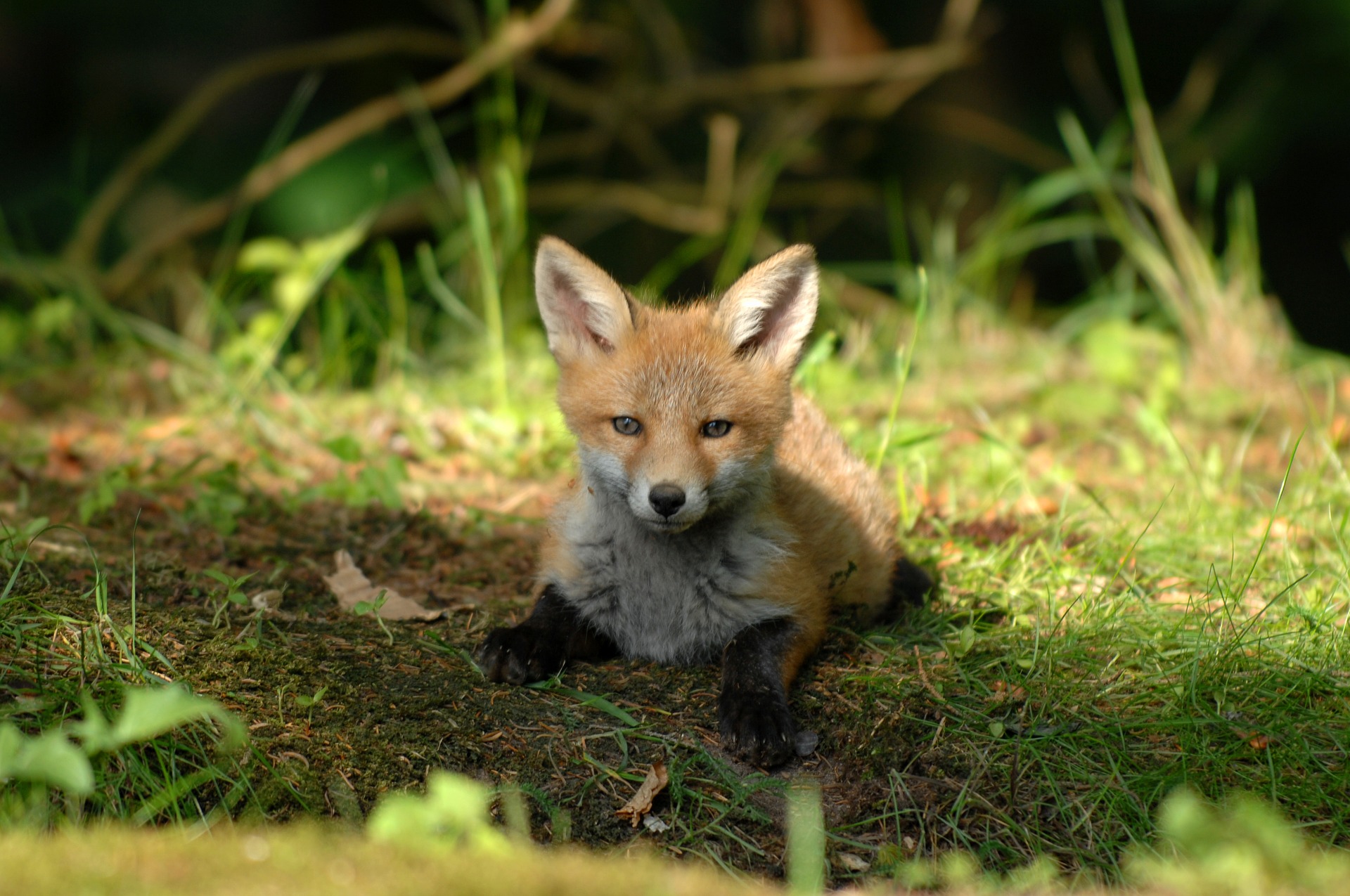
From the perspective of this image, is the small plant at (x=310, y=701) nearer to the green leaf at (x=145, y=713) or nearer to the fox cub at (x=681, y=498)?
the fox cub at (x=681, y=498)

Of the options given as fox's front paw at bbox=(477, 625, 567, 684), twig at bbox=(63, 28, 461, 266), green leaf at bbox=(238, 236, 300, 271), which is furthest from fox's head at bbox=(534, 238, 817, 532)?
twig at bbox=(63, 28, 461, 266)

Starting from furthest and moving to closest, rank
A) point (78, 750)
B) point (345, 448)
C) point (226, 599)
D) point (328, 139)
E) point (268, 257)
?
point (328, 139), point (268, 257), point (345, 448), point (226, 599), point (78, 750)

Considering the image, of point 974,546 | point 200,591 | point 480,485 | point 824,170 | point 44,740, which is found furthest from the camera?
point 824,170

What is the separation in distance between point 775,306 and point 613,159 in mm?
5887

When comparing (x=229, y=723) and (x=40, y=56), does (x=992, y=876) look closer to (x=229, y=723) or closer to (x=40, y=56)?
(x=229, y=723)

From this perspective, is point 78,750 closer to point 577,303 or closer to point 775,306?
point 577,303

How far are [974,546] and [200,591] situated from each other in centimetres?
249

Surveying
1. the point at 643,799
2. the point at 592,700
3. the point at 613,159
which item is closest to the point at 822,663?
the point at 592,700

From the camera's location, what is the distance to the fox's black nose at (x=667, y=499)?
2.65 meters

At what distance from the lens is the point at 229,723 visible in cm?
192

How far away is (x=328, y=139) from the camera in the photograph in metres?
6.51

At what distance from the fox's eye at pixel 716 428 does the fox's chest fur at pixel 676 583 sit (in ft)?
0.89

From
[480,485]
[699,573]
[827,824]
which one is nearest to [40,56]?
[480,485]

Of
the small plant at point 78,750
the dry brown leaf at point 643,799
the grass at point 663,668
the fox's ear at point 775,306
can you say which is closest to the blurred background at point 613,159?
the grass at point 663,668
